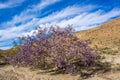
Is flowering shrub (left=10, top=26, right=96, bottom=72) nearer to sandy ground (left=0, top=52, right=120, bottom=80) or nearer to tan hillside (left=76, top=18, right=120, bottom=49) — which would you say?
sandy ground (left=0, top=52, right=120, bottom=80)

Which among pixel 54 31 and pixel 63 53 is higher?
pixel 54 31

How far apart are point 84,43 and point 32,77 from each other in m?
4.78

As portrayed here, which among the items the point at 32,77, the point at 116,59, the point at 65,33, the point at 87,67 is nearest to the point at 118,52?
the point at 116,59

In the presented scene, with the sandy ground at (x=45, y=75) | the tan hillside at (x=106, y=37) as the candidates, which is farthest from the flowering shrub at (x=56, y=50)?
the tan hillside at (x=106, y=37)

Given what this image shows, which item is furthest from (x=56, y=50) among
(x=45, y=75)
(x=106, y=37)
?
(x=106, y=37)

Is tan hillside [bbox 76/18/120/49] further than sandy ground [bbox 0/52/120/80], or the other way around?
tan hillside [bbox 76/18/120/49]

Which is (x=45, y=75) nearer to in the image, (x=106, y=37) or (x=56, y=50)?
(x=56, y=50)

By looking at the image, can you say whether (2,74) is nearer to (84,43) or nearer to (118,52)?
(84,43)

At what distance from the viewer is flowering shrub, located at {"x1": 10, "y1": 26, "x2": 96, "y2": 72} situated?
66.8ft

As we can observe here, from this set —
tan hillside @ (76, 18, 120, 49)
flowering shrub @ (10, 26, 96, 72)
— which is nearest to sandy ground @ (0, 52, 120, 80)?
flowering shrub @ (10, 26, 96, 72)

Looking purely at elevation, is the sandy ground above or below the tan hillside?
below

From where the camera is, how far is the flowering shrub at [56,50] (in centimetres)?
2038

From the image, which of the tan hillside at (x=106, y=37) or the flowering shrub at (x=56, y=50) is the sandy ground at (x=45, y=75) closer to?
the flowering shrub at (x=56, y=50)

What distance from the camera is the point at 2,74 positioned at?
23266 mm
